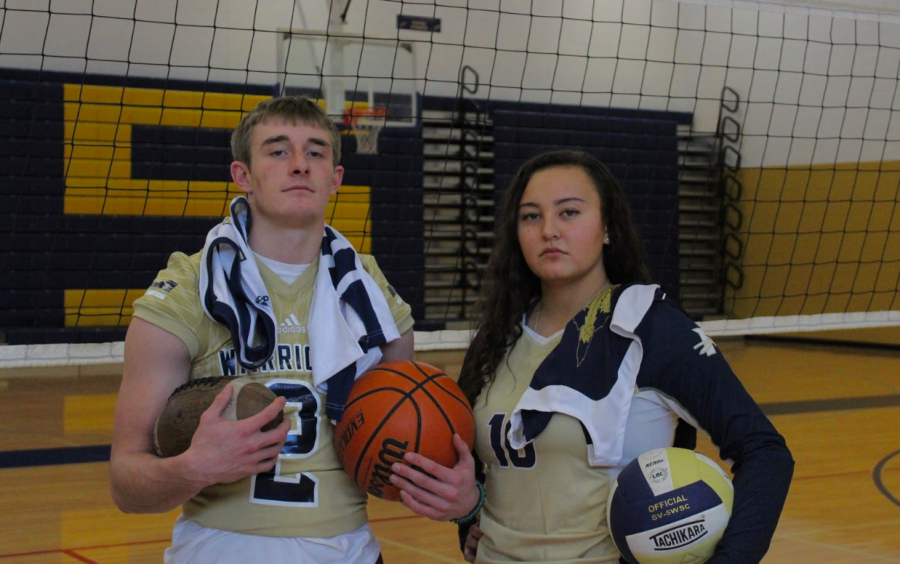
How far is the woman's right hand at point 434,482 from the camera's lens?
1.78m

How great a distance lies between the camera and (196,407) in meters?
1.65

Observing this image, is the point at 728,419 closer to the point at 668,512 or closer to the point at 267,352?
the point at 668,512

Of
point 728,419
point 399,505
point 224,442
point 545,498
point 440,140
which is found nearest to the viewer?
point 224,442

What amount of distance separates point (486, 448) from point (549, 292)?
1.25 ft

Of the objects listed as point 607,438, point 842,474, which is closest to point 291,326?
point 607,438

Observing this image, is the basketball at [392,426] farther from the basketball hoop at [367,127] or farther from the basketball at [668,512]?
the basketball hoop at [367,127]

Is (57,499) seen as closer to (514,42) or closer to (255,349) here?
(255,349)

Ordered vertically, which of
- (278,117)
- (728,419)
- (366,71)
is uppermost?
(366,71)

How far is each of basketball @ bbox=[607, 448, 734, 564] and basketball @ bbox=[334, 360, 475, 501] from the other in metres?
0.36

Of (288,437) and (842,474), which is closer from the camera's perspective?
(288,437)

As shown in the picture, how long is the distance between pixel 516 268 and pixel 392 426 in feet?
1.77

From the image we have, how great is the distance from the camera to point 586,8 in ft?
36.5

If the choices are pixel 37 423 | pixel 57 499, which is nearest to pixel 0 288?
pixel 37 423

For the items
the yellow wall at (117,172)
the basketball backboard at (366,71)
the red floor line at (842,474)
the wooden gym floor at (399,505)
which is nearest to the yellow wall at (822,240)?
the wooden gym floor at (399,505)
